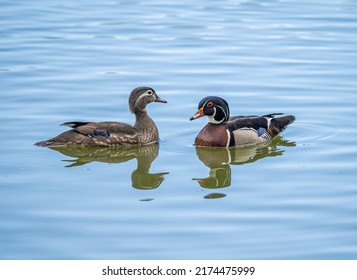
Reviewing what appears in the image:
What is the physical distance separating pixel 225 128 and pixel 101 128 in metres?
1.86

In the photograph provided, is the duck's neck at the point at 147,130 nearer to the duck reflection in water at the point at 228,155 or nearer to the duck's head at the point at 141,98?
the duck's head at the point at 141,98

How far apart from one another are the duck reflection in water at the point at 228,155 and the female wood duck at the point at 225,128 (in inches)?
4.3

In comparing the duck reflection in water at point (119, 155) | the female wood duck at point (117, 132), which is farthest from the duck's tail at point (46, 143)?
the duck reflection in water at point (119, 155)

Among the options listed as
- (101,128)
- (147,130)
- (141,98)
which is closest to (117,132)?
(101,128)

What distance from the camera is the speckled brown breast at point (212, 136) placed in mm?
15922

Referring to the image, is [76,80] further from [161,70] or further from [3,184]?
[3,184]

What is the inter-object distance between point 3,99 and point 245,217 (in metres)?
6.92

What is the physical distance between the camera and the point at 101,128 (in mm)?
15805

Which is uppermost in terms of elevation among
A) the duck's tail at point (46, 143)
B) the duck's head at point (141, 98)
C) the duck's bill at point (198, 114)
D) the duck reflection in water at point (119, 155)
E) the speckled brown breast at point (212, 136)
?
the duck's head at point (141, 98)

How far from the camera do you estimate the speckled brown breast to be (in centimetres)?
1592

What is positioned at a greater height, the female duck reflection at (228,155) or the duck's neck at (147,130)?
the duck's neck at (147,130)

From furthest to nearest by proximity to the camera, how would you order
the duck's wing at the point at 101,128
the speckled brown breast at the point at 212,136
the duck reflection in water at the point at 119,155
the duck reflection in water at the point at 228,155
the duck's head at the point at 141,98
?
1. the duck's head at the point at 141,98
2. the speckled brown breast at the point at 212,136
3. the duck's wing at the point at 101,128
4. the duck reflection in water at the point at 119,155
5. the duck reflection in water at the point at 228,155

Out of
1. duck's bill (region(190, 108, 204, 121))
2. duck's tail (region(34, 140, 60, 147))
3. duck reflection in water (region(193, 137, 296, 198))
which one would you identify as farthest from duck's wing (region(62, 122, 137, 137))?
duck reflection in water (region(193, 137, 296, 198))

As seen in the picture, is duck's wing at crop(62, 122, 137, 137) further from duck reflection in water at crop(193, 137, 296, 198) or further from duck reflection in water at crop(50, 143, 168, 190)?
duck reflection in water at crop(193, 137, 296, 198)
